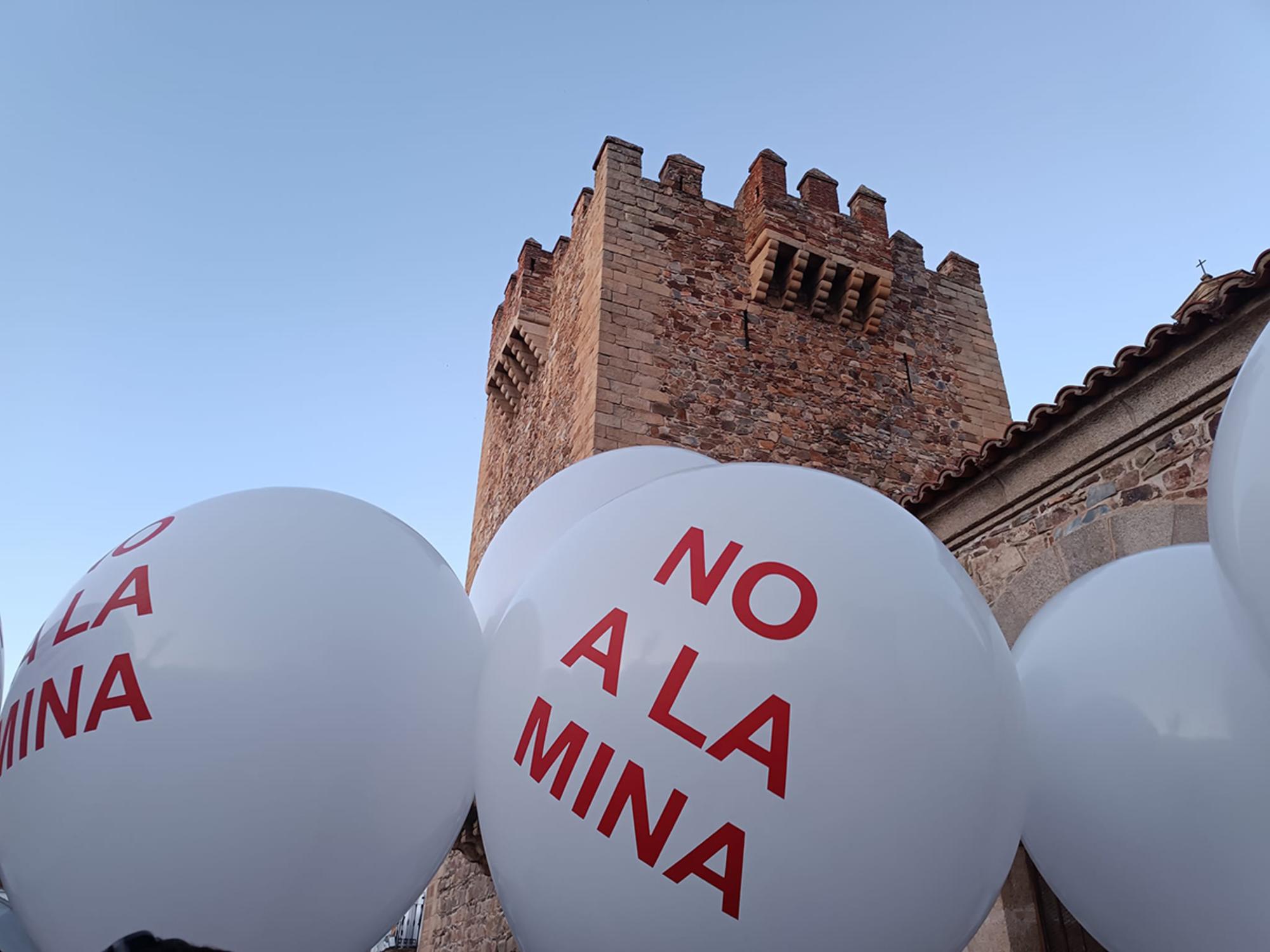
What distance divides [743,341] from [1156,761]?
237 inches

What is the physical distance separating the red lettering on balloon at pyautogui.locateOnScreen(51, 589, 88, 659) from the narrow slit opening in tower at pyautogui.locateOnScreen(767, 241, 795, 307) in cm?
674

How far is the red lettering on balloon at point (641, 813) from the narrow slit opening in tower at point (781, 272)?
686 centimetres

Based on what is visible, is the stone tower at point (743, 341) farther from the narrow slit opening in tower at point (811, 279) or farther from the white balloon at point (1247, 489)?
the white balloon at point (1247, 489)

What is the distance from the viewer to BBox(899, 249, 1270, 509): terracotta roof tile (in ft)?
8.62

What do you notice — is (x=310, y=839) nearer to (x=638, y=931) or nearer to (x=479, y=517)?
(x=638, y=931)

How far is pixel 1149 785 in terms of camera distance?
4.42 feet

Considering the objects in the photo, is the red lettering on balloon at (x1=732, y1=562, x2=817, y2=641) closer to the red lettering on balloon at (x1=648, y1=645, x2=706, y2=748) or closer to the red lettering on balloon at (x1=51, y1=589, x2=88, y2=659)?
the red lettering on balloon at (x1=648, y1=645, x2=706, y2=748)

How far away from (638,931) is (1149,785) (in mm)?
962

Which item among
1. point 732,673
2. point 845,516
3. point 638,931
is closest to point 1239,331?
point 845,516

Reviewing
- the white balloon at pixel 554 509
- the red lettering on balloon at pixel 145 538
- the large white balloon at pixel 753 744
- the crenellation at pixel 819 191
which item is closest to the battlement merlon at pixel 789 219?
the crenellation at pixel 819 191

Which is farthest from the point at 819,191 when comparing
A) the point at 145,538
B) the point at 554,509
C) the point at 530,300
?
the point at 145,538

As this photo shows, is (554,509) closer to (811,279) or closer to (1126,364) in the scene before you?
(1126,364)

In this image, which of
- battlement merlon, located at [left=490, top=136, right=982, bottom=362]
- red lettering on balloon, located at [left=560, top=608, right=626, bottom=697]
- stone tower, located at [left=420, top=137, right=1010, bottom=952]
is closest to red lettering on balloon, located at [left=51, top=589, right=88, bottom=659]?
red lettering on balloon, located at [left=560, top=608, right=626, bottom=697]

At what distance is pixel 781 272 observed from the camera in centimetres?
748
